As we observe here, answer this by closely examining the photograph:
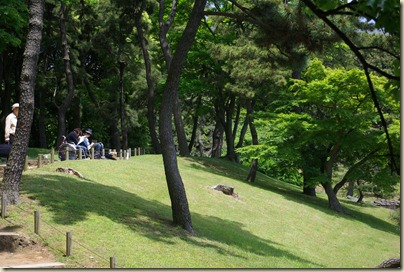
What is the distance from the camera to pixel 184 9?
33.7 metres

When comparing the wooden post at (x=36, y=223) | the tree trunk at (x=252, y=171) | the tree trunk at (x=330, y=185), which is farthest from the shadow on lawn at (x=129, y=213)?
the tree trunk at (x=252, y=171)

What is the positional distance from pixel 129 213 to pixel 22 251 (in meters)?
3.91

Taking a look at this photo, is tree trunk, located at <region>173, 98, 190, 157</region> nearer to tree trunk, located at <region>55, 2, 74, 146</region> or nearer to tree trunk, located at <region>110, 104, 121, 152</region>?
tree trunk, located at <region>55, 2, 74, 146</region>

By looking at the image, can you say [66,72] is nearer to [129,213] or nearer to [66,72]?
[66,72]

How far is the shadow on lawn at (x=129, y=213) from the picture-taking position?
1148cm

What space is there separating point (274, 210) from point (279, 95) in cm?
864

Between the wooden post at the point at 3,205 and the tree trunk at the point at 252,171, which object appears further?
the tree trunk at the point at 252,171

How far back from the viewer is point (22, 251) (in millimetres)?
9156

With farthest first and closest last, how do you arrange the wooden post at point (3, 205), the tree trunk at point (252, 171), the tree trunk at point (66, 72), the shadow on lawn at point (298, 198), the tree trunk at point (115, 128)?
the tree trunk at point (115, 128) → the tree trunk at point (66, 72) → the tree trunk at point (252, 171) → the shadow on lawn at point (298, 198) → the wooden post at point (3, 205)

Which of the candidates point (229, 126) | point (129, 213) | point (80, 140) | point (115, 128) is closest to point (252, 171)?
point (229, 126)

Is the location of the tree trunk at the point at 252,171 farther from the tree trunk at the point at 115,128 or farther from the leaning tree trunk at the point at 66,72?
the tree trunk at the point at 115,128

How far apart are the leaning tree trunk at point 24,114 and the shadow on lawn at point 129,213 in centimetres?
88

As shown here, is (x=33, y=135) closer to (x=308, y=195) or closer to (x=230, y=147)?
(x=230, y=147)

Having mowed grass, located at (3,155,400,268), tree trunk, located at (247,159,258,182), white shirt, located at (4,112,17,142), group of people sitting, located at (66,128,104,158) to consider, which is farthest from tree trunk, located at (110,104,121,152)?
white shirt, located at (4,112,17,142)
